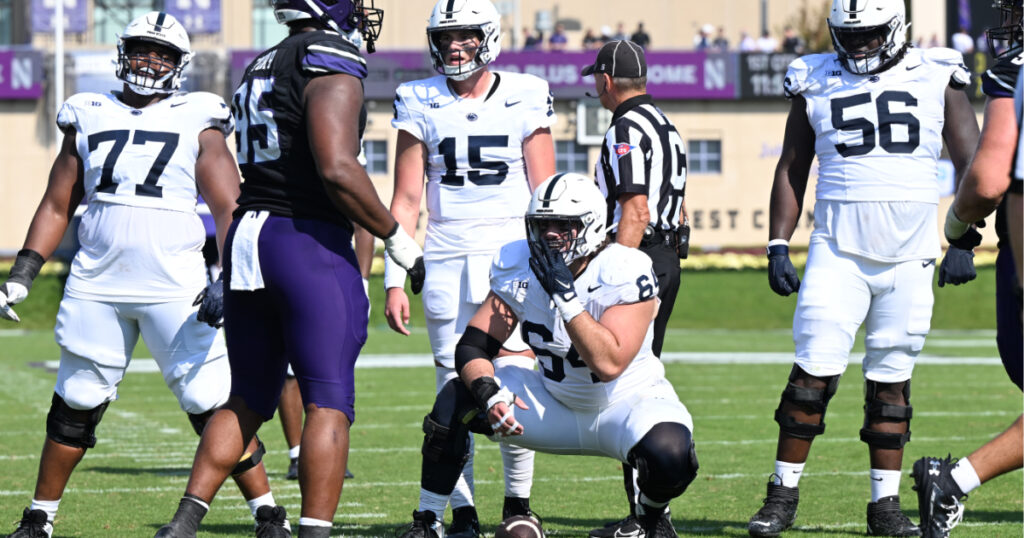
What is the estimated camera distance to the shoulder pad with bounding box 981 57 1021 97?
4.23m

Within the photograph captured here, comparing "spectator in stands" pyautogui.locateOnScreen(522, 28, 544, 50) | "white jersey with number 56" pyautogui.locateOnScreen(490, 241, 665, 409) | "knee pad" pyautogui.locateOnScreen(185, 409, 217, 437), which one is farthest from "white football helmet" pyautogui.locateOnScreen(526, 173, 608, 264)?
"spectator in stands" pyautogui.locateOnScreen(522, 28, 544, 50)

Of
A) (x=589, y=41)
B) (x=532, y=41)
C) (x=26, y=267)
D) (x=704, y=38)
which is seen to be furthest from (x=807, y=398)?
(x=704, y=38)

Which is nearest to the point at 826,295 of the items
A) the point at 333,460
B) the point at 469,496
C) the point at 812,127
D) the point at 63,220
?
the point at 812,127

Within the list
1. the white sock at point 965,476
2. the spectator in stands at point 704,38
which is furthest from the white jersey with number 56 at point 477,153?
the spectator in stands at point 704,38

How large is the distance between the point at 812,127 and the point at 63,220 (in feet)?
9.62

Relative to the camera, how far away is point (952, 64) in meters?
5.58

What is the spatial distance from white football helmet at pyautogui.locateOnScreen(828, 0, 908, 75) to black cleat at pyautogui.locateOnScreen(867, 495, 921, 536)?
5.45ft

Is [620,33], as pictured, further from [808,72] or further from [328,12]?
[328,12]

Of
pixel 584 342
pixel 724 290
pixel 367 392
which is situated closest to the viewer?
pixel 584 342

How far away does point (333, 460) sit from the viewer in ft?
14.0

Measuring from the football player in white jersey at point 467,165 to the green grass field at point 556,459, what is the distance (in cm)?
81

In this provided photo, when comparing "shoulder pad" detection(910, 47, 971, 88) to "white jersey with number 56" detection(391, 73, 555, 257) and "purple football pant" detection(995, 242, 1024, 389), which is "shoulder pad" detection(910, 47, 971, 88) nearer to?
"purple football pant" detection(995, 242, 1024, 389)

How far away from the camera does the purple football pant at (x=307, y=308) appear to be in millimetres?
4289

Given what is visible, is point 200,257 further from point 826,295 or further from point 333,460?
point 826,295
